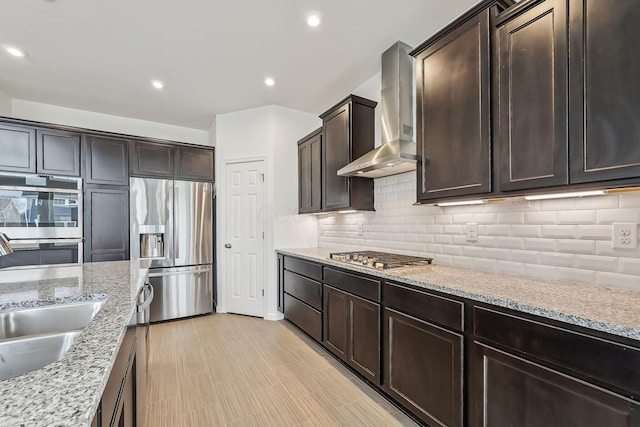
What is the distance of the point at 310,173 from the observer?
145 inches

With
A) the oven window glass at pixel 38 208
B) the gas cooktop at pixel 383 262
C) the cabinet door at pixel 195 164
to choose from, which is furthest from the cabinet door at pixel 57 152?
the gas cooktop at pixel 383 262

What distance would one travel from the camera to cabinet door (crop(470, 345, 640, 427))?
3.26 ft

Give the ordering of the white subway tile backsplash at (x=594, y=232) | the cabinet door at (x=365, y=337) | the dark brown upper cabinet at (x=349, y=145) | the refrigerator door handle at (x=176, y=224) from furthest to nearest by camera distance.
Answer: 1. the refrigerator door handle at (x=176, y=224)
2. the dark brown upper cabinet at (x=349, y=145)
3. the cabinet door at (x=365, y=337)
4. the white subway tile backsplash at (x=594, y=232)

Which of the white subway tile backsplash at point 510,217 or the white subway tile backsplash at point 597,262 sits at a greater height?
the white subway tile backsplash at point 510,217

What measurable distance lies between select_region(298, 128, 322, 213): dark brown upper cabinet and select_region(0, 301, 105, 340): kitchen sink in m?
2.45

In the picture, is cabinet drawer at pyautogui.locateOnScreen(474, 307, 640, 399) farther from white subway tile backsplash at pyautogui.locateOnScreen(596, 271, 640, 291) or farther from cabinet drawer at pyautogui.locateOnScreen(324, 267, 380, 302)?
cabinet drawer at pyautogui.locateOnScreen(324, 267, 380, 302)

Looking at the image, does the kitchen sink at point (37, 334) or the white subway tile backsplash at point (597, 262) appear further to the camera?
the white subway tile backsplash at point (597, 262)

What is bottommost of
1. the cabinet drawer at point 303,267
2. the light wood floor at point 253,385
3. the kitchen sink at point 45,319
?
the light wood floor at point 253,385

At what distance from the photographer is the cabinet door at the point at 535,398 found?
995mm

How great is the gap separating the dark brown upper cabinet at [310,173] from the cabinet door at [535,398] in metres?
2.39

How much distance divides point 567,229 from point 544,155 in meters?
0.49

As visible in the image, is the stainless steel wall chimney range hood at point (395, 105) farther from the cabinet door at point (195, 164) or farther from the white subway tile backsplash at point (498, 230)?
the cabinet door at point (195, 164)

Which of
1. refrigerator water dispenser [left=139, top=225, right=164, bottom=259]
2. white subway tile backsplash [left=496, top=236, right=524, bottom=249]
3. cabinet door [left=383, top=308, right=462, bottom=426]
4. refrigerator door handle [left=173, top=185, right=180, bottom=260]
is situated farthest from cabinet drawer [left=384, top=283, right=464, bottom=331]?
refrigerator water dispenser [left=139, top=225, right=164, bottom=259]

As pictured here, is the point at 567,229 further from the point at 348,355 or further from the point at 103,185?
the point at 103,185
